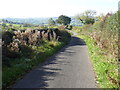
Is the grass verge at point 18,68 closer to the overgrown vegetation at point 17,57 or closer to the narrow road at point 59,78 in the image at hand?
the overgrown vegetation at point 17,57

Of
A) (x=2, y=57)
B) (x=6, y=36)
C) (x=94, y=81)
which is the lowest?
(x=94, y=81)

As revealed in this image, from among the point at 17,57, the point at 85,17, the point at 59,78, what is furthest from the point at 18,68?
the point at 85,17

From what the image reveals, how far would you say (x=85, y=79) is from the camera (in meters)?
9.10

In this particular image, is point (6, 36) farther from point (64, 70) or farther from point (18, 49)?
point (64, 70)

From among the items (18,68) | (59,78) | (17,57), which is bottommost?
(59,78)

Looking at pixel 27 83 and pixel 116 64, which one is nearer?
pixel 27 83

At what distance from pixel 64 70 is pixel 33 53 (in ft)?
13.3

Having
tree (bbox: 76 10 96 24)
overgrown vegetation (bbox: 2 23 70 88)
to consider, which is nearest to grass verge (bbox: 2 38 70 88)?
overgrown vegetation (bbox: 2 23 70 88)

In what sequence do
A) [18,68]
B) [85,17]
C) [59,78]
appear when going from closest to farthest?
1. [59,78]
2. [18,68]
3. [85,17]

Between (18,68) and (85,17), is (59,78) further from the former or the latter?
(85,17)

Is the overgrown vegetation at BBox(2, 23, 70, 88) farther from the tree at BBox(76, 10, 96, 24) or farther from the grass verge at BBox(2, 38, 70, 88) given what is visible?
the tree at BBox(76, 10, 96, 24)

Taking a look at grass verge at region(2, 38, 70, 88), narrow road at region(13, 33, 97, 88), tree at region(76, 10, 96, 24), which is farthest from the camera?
tree at region(76, 10, 96, 24)

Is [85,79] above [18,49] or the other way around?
the other way around

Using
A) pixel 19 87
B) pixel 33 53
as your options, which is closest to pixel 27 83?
pixel 19 87
